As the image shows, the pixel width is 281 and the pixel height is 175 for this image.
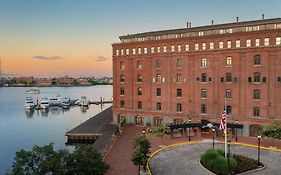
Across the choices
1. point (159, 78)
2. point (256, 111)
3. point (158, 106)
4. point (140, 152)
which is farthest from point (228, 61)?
point (140, 152)

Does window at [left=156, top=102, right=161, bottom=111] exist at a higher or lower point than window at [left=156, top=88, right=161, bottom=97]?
lower

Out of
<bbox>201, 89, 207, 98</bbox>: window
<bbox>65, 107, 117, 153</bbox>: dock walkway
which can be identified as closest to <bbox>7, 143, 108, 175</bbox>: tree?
<bbox>65, 107, 117, 153</bbox>: dock walkway

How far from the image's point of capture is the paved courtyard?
32.5 metres

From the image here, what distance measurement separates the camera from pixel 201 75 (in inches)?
2274

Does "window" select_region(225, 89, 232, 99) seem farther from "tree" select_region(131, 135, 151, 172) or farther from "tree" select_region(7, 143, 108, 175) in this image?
"tree" select_region(7, 143, 108, 175)

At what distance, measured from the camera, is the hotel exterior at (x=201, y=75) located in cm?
5144

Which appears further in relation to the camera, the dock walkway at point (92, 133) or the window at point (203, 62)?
the window at point (203, 62)

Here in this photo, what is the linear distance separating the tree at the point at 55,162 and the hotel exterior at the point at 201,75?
36384 millimetres

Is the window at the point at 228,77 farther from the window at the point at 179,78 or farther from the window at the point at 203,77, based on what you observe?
the window at the point at 179,78

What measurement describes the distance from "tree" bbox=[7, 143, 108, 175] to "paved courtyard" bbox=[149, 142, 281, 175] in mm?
10098

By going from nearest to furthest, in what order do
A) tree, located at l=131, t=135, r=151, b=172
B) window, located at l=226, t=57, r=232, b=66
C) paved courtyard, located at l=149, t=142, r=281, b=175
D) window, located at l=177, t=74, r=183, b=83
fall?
tree, located at l=131, t=135, r=151, b=172 < paved courtyard, located at l=149, t=142, r=281, b=175 < window, located at l=226, t=57, r=232, b=66 < window, located at l=177, t=74, r=183, b=83

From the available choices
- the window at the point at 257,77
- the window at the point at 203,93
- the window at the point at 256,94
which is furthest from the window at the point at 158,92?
the window at the point at 257,77

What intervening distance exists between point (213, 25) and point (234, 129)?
67.0 ft


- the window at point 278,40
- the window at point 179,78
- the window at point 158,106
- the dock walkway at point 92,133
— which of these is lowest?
the dock walkway at point 92,133
